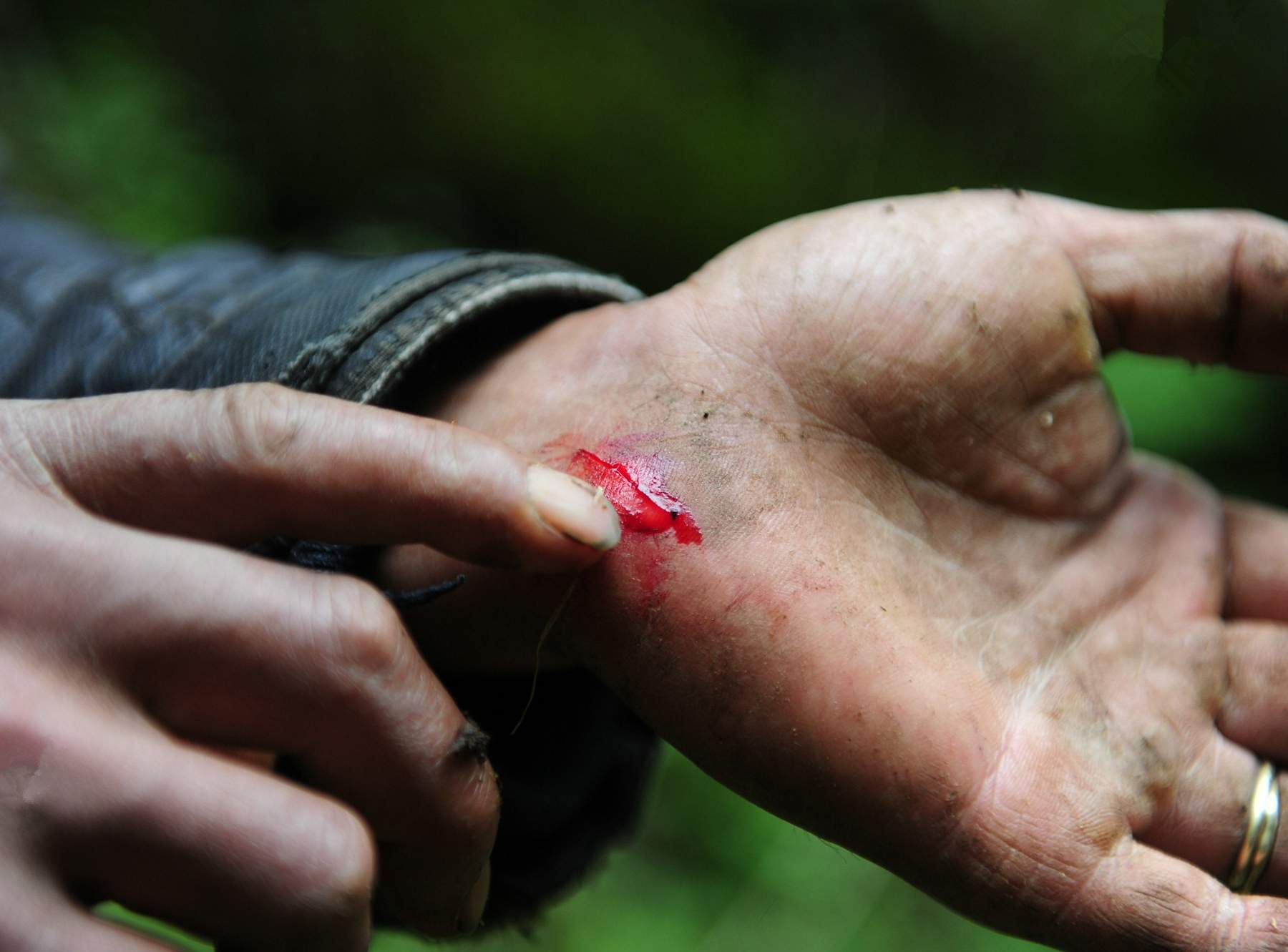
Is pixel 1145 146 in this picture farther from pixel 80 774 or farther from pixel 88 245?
pixel 80 774

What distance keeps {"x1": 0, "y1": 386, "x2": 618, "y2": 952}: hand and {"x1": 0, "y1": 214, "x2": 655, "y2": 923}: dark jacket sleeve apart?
285mm

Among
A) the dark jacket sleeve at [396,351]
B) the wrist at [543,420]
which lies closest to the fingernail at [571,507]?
the wrist at [543,420]

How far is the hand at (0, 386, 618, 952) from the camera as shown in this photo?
913 mm

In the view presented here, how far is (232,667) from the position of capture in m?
0.97

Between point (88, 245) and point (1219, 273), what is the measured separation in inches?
91.6

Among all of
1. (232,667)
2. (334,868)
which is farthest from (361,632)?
(334,868)

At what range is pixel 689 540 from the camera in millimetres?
1371

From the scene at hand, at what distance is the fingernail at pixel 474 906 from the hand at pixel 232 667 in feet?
0.13

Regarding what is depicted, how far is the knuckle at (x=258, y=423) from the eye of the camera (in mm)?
1056

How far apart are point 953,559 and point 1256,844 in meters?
0.60

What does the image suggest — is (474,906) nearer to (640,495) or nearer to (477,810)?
(477,810)

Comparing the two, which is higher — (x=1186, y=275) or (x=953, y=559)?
(x=1186, y=275)

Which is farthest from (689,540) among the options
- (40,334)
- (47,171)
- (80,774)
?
(47,171)

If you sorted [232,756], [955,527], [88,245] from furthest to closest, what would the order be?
[88,245]
[955,527]
[232,756]
